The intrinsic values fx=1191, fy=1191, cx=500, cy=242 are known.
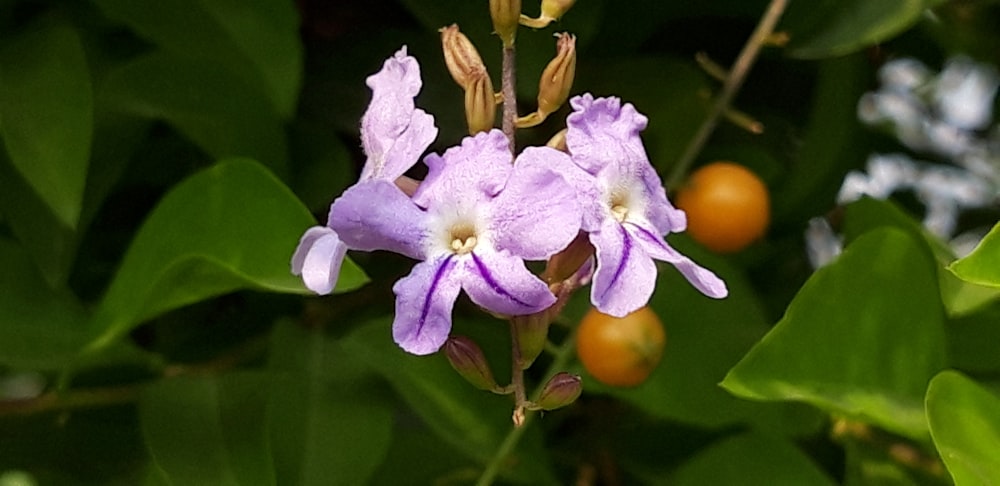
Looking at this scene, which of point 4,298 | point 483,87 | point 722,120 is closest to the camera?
point 483,87

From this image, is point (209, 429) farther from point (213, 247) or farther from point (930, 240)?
point (930, 240)

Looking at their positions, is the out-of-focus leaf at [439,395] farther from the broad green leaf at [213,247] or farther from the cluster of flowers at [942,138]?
the cluster of flowers at [942,138]

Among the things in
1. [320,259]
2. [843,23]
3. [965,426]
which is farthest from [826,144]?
[320,259]

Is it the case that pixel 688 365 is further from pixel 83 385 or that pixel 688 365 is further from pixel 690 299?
pixel 83 385

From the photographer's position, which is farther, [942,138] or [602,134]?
[942,138]

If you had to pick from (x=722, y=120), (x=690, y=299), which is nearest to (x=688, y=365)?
(x=690, y=299)

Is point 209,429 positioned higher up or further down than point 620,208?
further down

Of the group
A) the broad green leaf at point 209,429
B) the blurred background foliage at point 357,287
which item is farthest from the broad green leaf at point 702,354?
the broad green leaf at point 209,429
